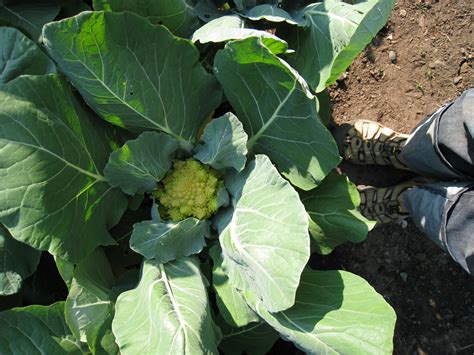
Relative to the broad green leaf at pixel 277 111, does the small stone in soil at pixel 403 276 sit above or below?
below

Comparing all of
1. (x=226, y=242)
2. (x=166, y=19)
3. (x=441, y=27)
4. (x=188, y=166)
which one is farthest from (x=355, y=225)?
(x=441, y=27)

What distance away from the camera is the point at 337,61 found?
1.61 m

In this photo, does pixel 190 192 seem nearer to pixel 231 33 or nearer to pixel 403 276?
pixel 231 33

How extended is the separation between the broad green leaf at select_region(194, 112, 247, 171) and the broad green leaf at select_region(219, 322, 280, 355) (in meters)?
0.66

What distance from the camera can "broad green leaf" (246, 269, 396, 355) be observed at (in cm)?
156

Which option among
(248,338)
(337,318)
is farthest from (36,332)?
(337,318)

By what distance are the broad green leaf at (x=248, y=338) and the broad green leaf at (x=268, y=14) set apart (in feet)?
3.63

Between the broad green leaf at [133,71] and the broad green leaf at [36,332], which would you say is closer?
the broad green leaf at [133,71]

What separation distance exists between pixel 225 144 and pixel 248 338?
840 millimetres

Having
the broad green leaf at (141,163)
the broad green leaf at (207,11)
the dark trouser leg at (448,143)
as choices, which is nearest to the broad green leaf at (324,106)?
the dark trouser leg at (448,143)

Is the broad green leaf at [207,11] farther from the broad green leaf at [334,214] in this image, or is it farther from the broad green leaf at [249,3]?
the broad green leaf at [334,214]

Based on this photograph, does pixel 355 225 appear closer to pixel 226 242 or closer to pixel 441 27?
pixel 226 242

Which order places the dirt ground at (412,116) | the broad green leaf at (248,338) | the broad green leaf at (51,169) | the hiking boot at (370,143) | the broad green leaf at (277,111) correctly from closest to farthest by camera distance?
1. the broad green leaf at (51,169)
2. the broad green leaf at (277,111)
3. the broad green leaf at (248,338)
4. the hiking boot at (370,143)
5. the dirt ground at (412,116)

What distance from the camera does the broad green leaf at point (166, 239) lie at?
1.68m
